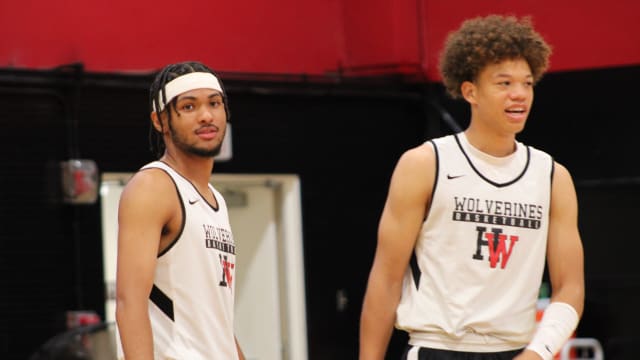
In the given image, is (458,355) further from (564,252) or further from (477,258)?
(564,252)

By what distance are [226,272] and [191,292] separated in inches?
6.6

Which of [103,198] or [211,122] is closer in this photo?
[211,122]

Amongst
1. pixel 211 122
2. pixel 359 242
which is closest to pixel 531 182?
pixel 211 122

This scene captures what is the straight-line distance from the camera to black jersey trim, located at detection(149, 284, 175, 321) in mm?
3398

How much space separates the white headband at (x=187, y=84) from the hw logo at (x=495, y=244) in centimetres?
89

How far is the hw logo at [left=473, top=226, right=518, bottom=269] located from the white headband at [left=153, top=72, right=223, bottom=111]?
894 millimetres

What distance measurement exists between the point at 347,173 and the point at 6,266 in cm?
286

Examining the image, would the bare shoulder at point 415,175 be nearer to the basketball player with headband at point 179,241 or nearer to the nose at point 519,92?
the nose at point 519,92

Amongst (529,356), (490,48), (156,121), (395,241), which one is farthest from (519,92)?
(156,121)

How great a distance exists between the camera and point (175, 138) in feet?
11.7

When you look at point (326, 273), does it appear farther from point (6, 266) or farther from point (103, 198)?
point (6, 266)

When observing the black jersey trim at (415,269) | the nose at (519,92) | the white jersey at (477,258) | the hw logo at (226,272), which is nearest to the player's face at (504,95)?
the nose at (519,92)

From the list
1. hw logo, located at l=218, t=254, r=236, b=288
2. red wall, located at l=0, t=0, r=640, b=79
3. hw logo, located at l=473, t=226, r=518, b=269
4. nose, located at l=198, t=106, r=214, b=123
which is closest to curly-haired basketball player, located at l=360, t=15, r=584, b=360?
hw logo, located at l=473, t=226, r=518, b=269

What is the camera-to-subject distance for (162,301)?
3.40 m
